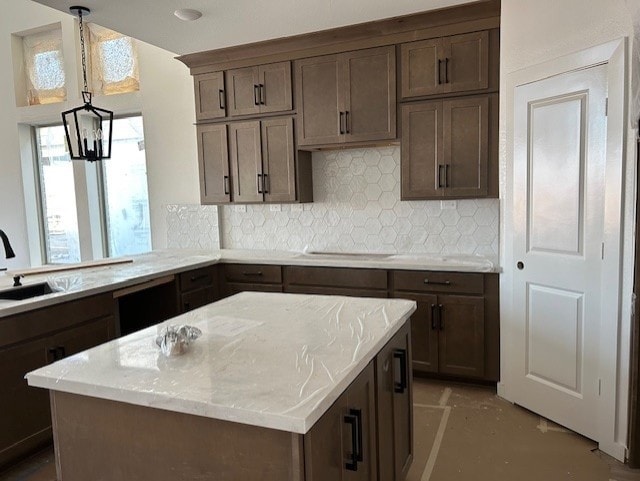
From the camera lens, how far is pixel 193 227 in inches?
184

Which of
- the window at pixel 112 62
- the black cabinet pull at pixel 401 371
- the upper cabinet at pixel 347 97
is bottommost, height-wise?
the black cabinet pull at pixel 401 371

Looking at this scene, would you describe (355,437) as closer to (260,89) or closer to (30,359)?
(30,359)

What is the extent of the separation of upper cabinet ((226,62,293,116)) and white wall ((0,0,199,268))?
690 mm

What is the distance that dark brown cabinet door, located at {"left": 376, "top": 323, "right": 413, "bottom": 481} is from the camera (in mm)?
1684

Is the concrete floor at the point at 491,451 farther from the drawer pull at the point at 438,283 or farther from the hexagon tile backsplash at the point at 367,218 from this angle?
the hexagon tile backsplash at the point at 367,218

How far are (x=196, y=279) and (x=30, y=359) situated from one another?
4.79 ft

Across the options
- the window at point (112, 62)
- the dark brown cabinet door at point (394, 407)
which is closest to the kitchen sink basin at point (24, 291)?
the dark brown cabinet door at point (394, 407)

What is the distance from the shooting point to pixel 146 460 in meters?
1.26

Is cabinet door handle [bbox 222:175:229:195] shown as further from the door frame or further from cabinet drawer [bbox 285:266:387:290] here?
the door frame

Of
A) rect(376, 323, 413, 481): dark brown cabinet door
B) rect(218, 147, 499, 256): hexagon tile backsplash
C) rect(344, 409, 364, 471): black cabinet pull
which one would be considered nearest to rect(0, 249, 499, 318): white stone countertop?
rect(218, 147, 499, 256): hexagon tile backsplash

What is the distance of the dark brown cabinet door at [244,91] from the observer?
3.99m

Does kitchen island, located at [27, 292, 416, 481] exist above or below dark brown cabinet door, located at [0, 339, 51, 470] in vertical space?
above

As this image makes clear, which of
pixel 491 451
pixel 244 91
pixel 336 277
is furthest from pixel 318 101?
pixel 491 451

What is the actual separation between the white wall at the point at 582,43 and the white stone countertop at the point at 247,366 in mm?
1253
